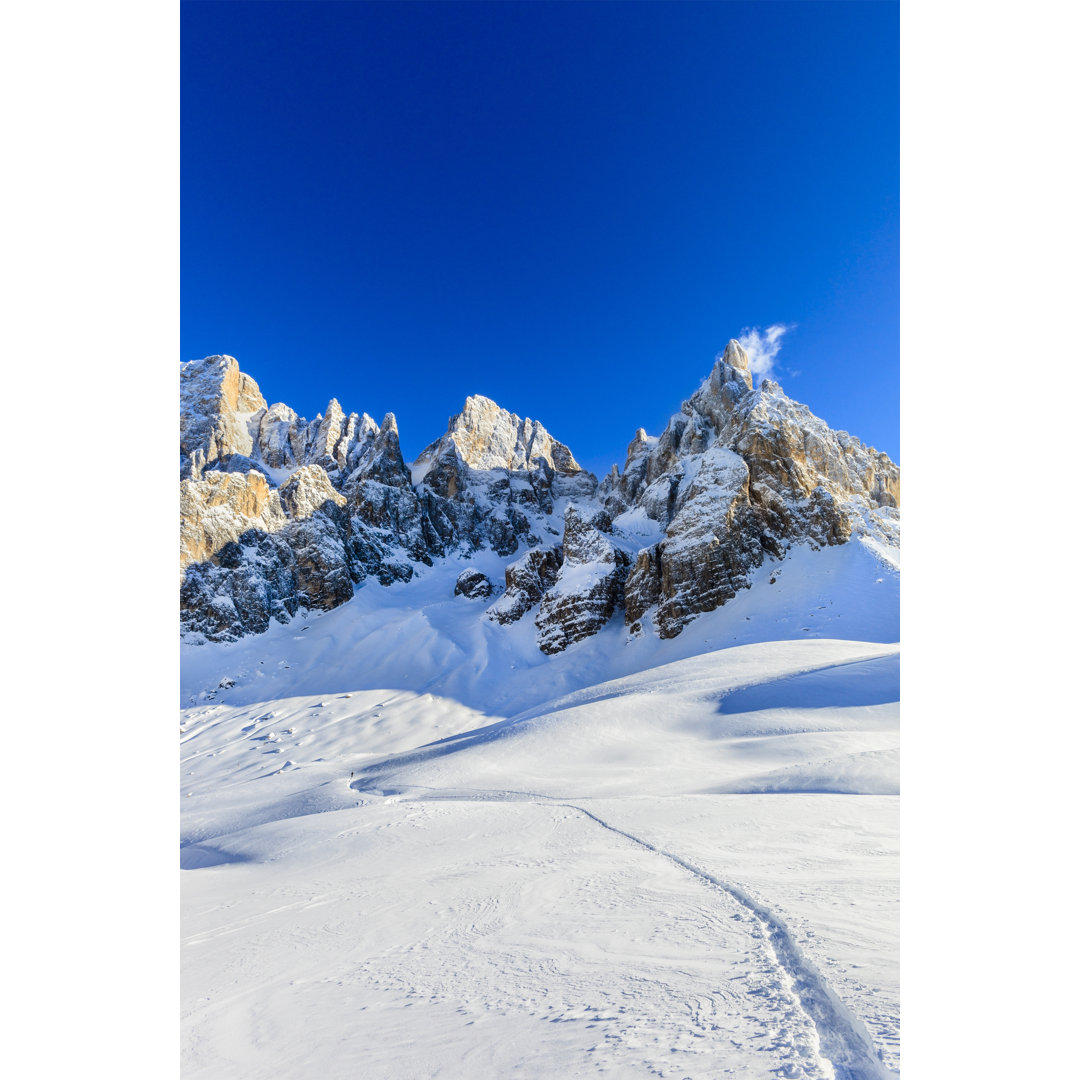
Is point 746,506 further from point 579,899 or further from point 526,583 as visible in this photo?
point 579,899

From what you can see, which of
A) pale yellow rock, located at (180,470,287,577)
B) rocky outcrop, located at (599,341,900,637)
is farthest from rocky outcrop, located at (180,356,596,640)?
rocky outcrop, located at (599,341,900,637)

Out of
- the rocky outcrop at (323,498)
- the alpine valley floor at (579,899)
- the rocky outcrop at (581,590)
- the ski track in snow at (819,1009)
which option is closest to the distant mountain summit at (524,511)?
the rocky outcrop at (581,590)

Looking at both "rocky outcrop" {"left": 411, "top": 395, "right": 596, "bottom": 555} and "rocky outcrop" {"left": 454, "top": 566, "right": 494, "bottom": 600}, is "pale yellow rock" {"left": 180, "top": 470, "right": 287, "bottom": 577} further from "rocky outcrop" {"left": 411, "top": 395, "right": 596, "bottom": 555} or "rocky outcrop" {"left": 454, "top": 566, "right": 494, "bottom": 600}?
"rocky outcrop" {"left": 454, "top": 566, "right": 494, "bottom": 600}
